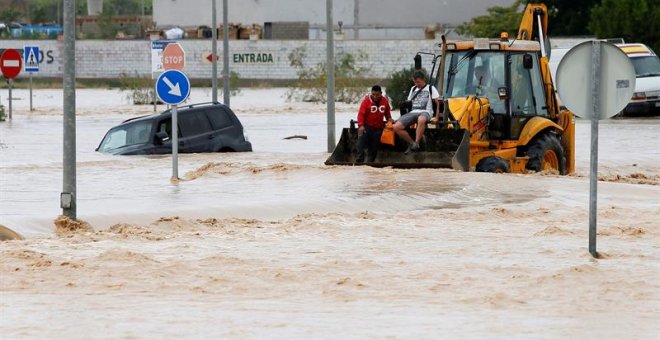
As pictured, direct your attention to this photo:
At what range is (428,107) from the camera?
24578 millimetres

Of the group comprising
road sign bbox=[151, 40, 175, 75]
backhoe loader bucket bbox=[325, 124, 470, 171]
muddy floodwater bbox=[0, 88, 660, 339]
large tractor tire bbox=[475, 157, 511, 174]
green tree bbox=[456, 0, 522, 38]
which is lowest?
muddy floodwater bbox=[0, 88, 660, 339]

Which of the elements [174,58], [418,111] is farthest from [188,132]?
[418,111]

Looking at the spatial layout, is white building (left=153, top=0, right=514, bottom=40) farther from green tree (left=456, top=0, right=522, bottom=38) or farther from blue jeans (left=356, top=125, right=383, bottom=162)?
blue jeans (left=356, top=125, right=383, bottom=162)

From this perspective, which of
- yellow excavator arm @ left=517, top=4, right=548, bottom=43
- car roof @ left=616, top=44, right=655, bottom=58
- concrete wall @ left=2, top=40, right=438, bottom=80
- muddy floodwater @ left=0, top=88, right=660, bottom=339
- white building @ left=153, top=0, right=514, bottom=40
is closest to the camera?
muddy floodwater @ left=0, top=88, right=660, bottom=339

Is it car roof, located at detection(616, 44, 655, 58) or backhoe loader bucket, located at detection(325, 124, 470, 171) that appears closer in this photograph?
backhoe loader bucket, located at detection(325, 124, 470, 171)

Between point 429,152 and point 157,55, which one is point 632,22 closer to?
point 157,55

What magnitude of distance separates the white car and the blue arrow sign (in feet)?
82.4

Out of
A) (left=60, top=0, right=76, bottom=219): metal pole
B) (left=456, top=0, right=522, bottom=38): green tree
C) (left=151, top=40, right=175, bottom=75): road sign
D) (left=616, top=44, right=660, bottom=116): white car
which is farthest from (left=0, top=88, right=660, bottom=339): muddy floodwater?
(left=456, top=0, right=522, bottom=38): green tree

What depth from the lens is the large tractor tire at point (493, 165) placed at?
81.8ft

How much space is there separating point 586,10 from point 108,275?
67.2 m

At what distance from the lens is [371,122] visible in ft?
81.6

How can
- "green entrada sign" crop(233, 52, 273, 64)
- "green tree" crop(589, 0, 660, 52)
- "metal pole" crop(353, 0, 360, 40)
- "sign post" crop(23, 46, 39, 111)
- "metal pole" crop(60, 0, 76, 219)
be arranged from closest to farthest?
"metal pole" crop(60, 0, 76, 219), "sign post" crop(23, 46, 39, 111), "green tree" crop(589, 0, 660, 52), "green entrada sign" crop(233, 52, 273, 64), "metal pole" crop(353, 0, 360, 40)

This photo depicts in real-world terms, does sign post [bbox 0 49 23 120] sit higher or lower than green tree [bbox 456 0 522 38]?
lower

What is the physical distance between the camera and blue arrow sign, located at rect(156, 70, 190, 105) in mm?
24797
